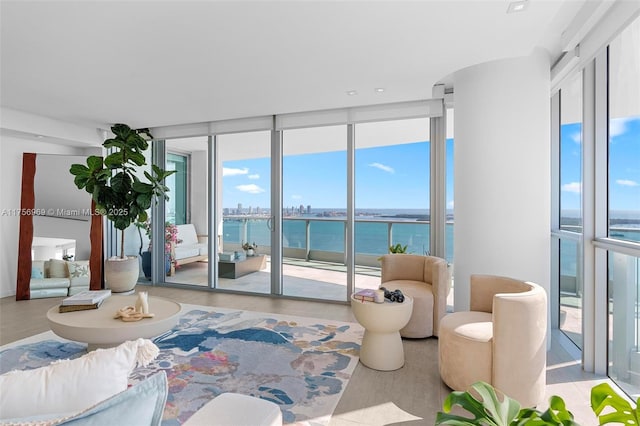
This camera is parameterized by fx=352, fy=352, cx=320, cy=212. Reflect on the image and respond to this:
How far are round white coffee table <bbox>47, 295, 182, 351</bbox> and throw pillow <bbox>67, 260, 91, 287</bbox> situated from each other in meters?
2.77

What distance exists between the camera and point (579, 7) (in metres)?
2.36

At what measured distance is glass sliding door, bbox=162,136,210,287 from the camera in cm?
579

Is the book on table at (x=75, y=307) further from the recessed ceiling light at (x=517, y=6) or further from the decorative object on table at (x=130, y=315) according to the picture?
the recessed ceiling light at (x=517, y=6)

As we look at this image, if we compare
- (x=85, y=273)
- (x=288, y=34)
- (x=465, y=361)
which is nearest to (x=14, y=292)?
(x=85, y=273)


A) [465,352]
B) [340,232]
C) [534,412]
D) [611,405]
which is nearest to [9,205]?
[340,232]

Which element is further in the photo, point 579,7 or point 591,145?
point 591,145

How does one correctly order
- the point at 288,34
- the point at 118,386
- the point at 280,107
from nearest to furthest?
1. the point at 118,386
2. the point at 288,34
3. the point at 280,107

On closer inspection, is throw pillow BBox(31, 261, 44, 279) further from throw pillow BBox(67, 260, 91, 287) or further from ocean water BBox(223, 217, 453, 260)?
ocean water BBox(223, 217, 453, 260)

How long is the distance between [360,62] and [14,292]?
5.90 m

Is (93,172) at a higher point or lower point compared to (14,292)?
higher

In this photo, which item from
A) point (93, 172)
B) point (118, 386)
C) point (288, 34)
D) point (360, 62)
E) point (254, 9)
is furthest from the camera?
point (93, 172)

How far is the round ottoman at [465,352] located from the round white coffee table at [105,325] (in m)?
2.07

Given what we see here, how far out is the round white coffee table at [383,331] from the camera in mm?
2760

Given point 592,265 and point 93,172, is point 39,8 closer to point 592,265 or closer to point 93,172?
point 93,172
